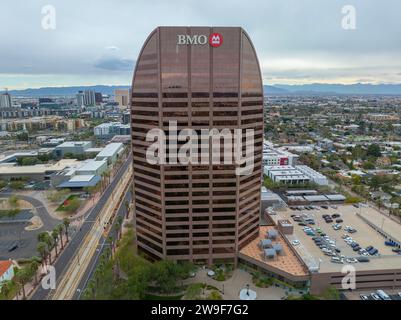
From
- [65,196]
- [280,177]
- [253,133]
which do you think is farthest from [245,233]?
[65,196]

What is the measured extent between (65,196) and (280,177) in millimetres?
66760

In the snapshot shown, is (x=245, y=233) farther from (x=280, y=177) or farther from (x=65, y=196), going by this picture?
(x=65, y=196)

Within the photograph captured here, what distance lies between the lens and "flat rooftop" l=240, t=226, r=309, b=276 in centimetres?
4675

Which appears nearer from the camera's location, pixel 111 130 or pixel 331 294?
pixel 331 294

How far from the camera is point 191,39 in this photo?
142ft

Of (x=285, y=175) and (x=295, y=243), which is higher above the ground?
(x=285, y=175)

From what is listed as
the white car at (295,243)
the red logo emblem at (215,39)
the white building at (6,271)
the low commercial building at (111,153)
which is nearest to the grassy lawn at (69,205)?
the white building at (6,271)

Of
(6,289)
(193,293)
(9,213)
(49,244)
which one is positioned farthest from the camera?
(9,213)

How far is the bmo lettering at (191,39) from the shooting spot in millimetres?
42969

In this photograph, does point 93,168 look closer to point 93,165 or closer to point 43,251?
point 93,165

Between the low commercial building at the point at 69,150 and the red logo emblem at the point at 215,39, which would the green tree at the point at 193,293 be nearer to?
the red logo emblem at the point at 215,39

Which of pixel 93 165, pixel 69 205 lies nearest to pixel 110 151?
pixel 93 165

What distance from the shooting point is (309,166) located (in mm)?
118125

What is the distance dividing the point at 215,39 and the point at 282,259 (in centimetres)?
3680
